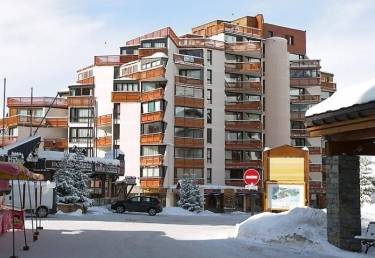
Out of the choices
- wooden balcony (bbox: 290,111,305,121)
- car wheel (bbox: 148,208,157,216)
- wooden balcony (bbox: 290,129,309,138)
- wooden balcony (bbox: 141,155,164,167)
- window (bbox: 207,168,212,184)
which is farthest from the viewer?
wooden balcony (bbox: 290,111,305,121)

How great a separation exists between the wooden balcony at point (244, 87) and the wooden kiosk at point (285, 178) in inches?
1950

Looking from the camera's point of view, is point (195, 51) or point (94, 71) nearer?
point (195, 51)

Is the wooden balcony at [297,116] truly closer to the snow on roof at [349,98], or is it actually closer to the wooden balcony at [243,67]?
the wooden balcony at [243,67]

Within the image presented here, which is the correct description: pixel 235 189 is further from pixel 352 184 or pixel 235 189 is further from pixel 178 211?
pixel 352 184

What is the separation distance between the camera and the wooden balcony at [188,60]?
232ft

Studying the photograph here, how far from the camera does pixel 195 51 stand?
241 ft

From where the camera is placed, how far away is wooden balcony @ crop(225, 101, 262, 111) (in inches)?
2960

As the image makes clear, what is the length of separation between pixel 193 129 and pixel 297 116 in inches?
733

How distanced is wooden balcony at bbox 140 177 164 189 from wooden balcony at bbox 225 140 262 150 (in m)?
12.0

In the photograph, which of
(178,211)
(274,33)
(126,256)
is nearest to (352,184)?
(126,256)

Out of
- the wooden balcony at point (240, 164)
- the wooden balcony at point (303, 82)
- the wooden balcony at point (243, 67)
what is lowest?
the wooden balcony at point (240, 164)

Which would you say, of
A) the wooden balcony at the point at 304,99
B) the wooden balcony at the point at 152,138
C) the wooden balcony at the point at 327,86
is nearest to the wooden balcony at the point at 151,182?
the wooden balcony at the point at 152,138

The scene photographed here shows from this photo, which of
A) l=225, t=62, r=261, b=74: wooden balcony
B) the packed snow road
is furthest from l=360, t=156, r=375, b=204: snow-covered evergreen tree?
the packed snow road

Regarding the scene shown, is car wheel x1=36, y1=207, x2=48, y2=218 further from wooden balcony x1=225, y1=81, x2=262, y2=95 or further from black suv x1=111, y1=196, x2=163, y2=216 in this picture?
wooden balcony x1=225, y1=81, x2=262, y2=95
